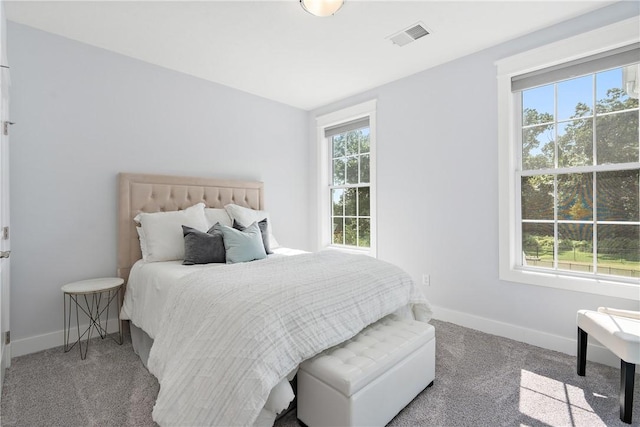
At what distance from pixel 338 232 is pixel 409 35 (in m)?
2.54

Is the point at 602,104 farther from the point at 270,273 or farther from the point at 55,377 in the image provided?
the point at 55,377

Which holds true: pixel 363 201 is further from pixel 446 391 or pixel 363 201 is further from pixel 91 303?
pixel 91 303

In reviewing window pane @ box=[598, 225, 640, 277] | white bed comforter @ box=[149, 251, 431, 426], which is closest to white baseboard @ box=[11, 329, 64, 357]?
white bed comforter @ box=[149, 251, 431, 426]

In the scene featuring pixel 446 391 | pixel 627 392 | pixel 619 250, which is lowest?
pixel 446 391

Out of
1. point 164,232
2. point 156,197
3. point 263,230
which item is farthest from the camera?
point 263,230

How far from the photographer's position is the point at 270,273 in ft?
6.72

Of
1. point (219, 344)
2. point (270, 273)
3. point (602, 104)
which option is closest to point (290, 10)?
point (270, 273)

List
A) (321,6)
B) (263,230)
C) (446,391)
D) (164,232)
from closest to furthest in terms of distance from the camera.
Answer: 1. (446,391)
2. (321,6)
3. (164,232)
4. (263,230)

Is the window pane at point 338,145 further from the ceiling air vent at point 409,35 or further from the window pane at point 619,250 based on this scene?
the window pane at point 619,250

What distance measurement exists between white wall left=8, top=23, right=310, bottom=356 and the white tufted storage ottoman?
7.68ft

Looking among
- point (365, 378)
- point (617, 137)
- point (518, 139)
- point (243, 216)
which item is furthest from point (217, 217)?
point (617, 137)

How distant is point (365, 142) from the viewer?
4.02 meters

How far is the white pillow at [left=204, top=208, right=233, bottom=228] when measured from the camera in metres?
3.14

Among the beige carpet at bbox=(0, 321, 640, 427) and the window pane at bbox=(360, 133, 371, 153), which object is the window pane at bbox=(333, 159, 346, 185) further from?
the beige carpet at bbox=(0, 321, 640, 427)
